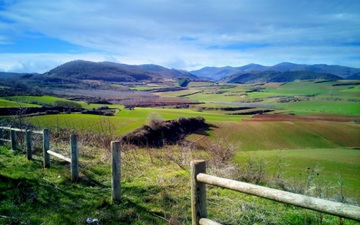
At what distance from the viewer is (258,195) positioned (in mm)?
2428

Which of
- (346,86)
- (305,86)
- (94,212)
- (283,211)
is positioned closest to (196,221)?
(94,212)

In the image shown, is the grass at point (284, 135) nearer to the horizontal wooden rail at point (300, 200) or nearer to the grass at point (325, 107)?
the grass at point (325, 107)

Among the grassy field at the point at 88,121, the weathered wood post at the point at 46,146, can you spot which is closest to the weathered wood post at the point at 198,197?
the weathered wood post at the point at 46,146

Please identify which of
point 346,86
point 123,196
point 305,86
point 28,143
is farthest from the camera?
point 305,86

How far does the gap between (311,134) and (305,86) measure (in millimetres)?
116874

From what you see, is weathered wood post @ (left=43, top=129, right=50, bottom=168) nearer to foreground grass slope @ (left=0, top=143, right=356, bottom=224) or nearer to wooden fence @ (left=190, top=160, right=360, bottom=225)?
foreground grass slope @ (left=0, top=143, right=356, bottom=224)

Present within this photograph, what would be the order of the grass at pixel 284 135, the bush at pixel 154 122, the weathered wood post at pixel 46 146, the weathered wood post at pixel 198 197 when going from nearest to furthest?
the weathered wood post at pixel 198 197 < the weathered wood post at pixel 46 146 < the bush at pixel 154 122 < the grass at pixel 284 135

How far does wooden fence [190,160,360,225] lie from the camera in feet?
6.28

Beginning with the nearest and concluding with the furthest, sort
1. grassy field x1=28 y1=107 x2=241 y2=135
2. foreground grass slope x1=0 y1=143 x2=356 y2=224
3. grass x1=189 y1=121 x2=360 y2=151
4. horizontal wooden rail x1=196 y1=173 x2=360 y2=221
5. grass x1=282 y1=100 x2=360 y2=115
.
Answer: horizontal wooden rail x1=196 y1=173 x2=360 y2=221, foreground grass slope x1=0 y1=143 x2=356 y2=224, grassy field x1=28 y1=107 x2=241 y2=135, grass x1=189 y1=121 x2=360 y2=151, grass x1=282 y1=100 x2=360 y2=115

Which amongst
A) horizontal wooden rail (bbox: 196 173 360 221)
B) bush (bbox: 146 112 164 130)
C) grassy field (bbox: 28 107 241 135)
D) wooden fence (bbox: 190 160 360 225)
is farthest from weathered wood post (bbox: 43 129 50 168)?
bush (bbox: 146 112 164 130)

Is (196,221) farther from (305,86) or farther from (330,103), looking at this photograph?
(305,86)

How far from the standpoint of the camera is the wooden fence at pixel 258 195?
1.92 m

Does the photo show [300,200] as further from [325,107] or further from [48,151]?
[325,107]

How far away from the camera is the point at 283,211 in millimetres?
5328
